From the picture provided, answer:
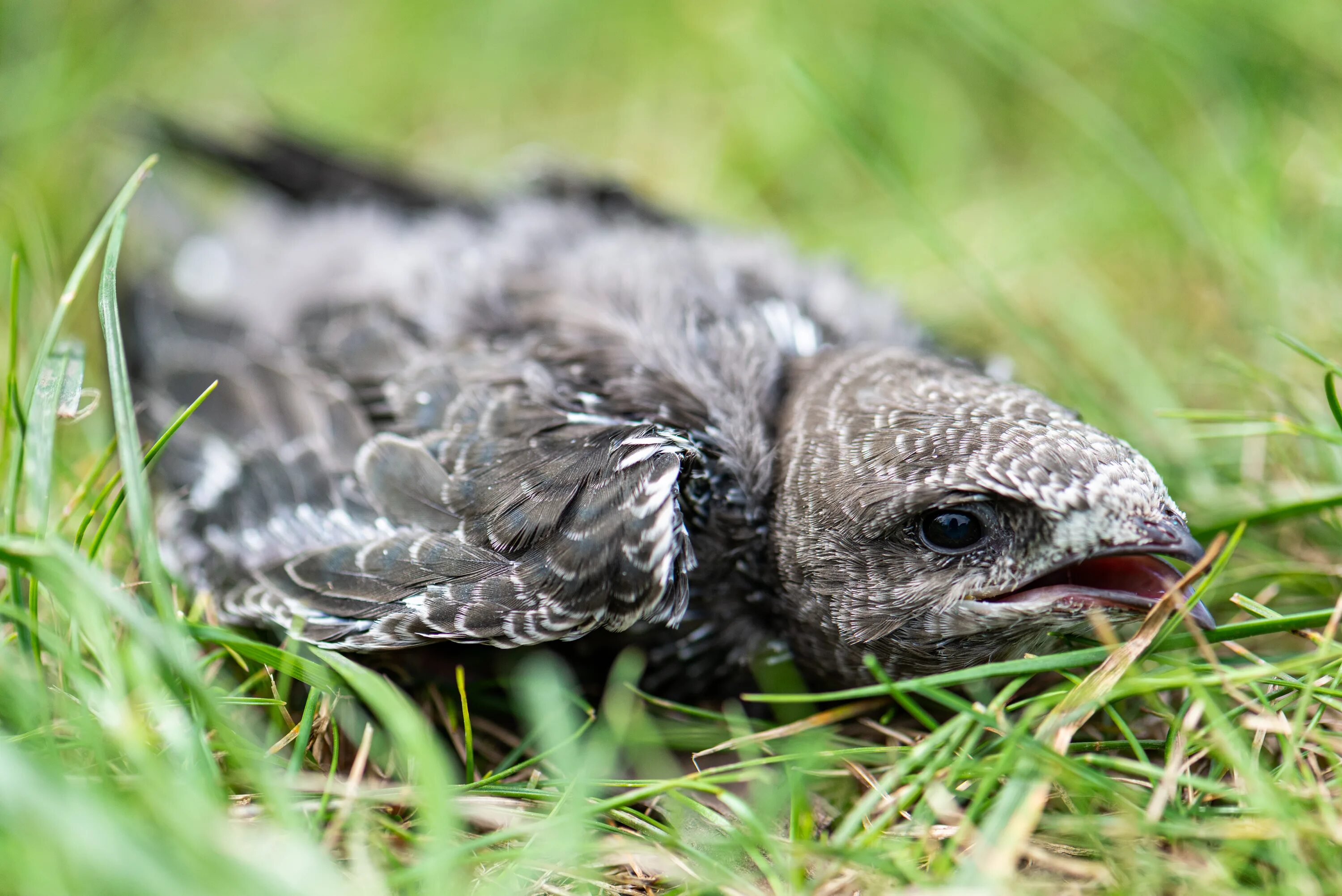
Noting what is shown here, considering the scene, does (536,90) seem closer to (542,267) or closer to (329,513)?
(542,267)

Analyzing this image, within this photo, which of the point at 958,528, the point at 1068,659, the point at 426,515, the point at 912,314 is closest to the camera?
the point at 1068,659

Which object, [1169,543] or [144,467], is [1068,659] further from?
[144,467]

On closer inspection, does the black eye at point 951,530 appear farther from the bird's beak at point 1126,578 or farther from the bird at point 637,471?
the bird's beak at point 1126,578

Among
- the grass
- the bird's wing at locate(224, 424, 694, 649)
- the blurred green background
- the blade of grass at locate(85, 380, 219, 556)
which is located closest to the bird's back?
the bird's wing at locate(224, 424, 694, 649)

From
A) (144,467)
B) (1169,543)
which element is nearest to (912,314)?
(1169,543)

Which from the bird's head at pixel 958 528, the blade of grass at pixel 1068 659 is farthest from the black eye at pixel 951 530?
the blade of grass at pixel 1068 659
